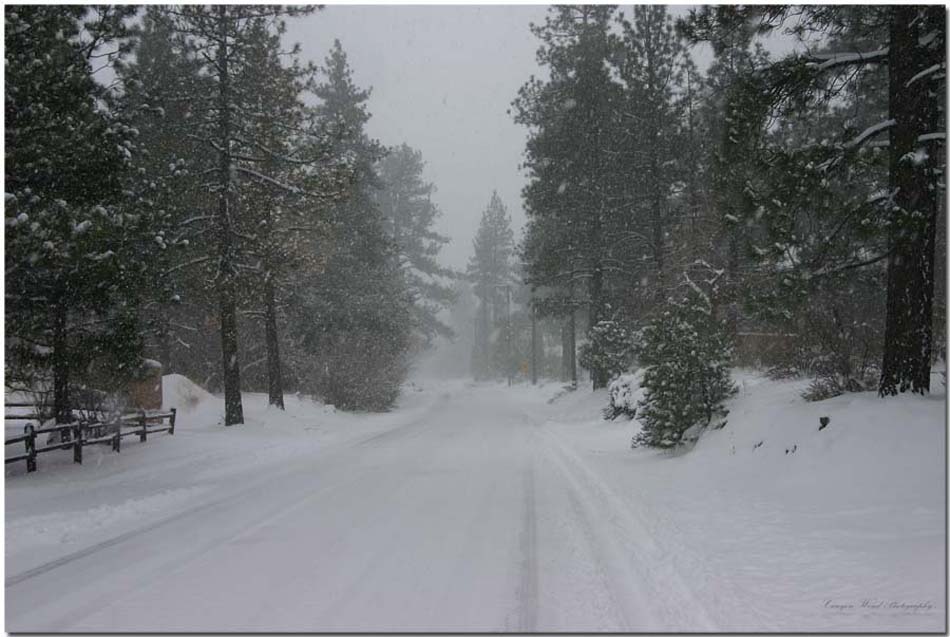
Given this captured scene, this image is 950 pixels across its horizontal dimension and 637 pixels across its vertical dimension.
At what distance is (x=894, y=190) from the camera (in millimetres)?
6922

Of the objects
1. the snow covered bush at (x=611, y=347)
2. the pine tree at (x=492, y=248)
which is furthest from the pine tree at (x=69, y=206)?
the pine tree at (x=492, y=248)

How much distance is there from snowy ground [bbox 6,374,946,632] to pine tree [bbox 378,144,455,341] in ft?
106

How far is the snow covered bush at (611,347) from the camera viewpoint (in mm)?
20859

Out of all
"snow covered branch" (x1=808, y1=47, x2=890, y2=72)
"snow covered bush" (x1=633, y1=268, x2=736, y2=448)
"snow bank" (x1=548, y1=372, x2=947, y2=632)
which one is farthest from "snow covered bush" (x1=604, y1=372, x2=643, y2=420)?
"snow covered branch" (x1=808, y1=47, x2=890, y2=72)

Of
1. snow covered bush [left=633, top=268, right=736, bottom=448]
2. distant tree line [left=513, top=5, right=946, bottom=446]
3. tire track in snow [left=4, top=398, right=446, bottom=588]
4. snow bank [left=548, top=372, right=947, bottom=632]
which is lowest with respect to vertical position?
tire track in snow [left=4, top=398, right=446, bottom=588]

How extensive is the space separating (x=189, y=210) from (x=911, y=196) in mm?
15138

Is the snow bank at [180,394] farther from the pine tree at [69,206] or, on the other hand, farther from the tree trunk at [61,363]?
the pine tree at [69,206]

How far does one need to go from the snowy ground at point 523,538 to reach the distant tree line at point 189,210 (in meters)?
2.90

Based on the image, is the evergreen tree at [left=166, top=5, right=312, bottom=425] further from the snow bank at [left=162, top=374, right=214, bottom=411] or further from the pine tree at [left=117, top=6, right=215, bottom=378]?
the snow bank at [left=162, top=374, right=214, bottom=411]

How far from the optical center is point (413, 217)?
150 feet

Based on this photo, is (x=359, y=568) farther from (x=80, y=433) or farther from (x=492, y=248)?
(x=492, y=248)

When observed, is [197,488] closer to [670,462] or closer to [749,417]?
[670,462]

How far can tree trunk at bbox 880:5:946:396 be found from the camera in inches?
268

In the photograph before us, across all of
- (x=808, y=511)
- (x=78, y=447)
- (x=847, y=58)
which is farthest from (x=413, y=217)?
(x=808, y=511)
